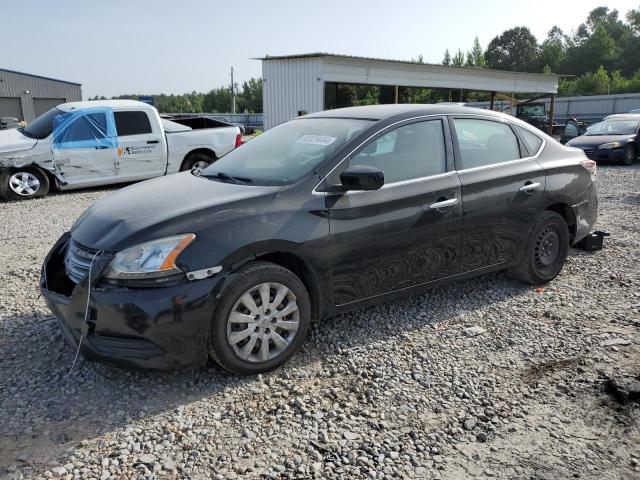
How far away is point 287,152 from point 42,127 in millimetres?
7940

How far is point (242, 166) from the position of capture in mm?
4285

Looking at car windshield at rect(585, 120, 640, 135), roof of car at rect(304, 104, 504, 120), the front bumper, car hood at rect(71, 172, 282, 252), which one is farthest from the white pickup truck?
car windshield at rect(585, 120, 640, 135)

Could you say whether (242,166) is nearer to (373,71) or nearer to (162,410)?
(162,410)

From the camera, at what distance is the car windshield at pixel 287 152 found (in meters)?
3.86

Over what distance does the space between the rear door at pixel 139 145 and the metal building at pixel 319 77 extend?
7.21m

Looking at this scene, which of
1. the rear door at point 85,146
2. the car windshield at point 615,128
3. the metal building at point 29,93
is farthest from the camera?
the metal building at point 29,93

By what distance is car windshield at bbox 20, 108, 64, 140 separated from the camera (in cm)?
1004

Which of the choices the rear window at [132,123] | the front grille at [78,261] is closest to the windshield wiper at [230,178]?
the front grille at [78,261]

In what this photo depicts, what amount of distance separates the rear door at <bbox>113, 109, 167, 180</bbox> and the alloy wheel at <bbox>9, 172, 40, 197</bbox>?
1475mm

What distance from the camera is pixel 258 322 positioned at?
11.1 feet

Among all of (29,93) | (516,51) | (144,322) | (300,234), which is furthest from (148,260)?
(516,51)

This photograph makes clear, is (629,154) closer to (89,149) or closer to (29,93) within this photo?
(89,149)

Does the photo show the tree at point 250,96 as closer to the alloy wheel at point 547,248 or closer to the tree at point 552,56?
the tree at point 552,56

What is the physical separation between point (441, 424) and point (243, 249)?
1532mm
